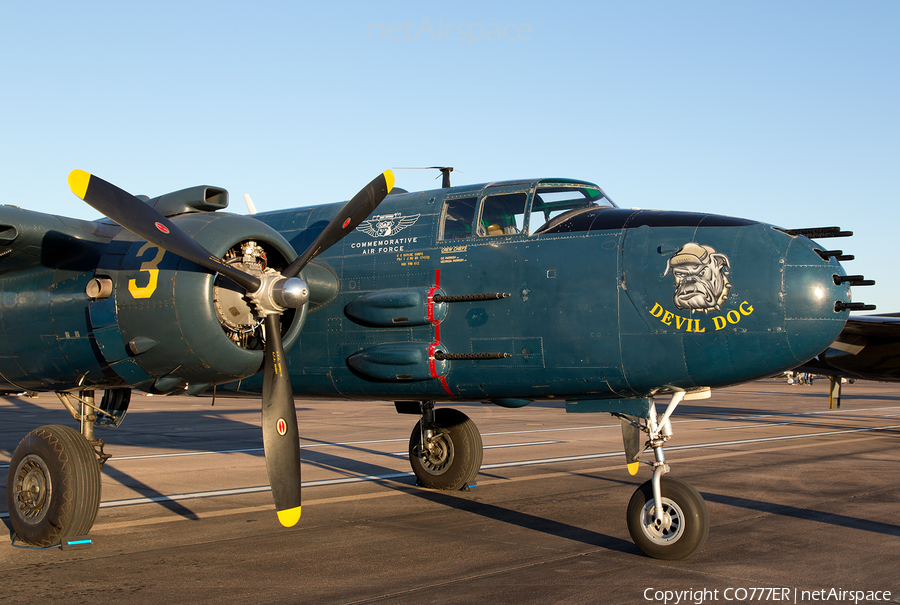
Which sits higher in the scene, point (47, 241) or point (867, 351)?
point (47, 241)

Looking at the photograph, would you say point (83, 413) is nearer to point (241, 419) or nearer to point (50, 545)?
point (50, 545)

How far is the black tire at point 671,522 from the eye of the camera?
25.9 feet

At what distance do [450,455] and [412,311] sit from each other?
13.4 feet

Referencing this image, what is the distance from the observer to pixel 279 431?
8734mm

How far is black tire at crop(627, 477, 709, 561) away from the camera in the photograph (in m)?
7.89

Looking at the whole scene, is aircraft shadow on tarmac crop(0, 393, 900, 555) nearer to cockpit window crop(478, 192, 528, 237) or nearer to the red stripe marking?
the red stripe marking

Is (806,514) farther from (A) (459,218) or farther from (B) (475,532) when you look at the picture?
(A) (459,218)

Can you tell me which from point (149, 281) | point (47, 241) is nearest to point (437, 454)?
point (149, 281)

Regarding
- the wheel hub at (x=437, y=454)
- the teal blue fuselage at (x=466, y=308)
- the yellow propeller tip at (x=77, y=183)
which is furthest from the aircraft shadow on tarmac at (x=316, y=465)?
the yellow propeller tip at (x=77, y=183)

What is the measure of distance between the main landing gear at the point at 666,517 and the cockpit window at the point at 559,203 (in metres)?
2.57

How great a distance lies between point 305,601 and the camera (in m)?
6.71

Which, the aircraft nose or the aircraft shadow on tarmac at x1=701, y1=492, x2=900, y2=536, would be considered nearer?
the aircraft nose

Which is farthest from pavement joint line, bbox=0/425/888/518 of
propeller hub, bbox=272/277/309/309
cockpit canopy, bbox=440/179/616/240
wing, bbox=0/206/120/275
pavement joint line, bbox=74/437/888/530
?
cockpit canopy, bbox=440/179/616/240

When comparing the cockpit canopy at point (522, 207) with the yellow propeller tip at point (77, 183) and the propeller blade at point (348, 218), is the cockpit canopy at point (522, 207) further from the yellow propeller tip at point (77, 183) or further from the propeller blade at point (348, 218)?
the yellow propeller tip at point (77, 183)
